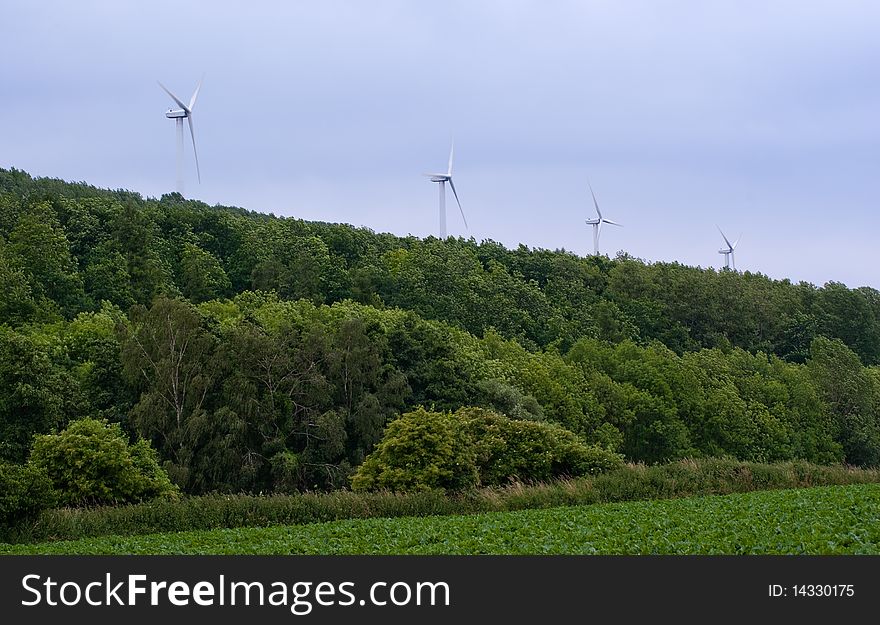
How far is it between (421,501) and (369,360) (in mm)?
32011

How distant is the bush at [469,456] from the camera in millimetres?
56062

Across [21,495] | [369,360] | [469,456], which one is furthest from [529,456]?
[21,495]

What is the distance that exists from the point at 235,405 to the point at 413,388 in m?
15.2

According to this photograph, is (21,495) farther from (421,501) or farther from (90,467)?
(421,501)

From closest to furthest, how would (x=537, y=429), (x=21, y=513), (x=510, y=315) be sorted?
(x=21, y=513)
(x=537, y=429)
(x=510, y=315)

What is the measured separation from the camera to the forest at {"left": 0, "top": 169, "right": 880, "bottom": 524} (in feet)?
196

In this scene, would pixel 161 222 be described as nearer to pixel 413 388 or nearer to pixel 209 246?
pixel 209 246

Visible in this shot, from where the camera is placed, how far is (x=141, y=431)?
70250 millimetres

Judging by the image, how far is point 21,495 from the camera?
3956 centimetres

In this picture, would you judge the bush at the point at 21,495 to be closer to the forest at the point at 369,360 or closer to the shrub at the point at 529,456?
the forest at the point at 369,360

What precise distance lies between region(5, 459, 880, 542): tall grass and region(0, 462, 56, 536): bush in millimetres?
395

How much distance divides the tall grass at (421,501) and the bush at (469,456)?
12.6 feet

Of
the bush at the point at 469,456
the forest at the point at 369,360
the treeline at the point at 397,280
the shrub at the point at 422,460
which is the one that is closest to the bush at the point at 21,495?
the forest at the point at 369,360
